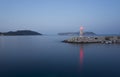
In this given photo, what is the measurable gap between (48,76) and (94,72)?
397cm

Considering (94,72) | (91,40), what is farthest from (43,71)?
(91,40)

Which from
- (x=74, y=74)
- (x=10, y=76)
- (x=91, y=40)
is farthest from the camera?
(x=91, y=40)

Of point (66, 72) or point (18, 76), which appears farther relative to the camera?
point (66, 72)

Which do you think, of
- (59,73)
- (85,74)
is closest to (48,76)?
(59,73)

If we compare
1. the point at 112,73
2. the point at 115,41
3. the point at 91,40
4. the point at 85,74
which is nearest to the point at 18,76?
the point at 85,74

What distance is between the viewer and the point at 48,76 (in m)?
12.4

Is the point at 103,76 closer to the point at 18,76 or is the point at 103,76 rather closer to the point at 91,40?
the point at 18,76

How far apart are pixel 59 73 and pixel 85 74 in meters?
2.12

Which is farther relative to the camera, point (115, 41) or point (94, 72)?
point (115, 41)

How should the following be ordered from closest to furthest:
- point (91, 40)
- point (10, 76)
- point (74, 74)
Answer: point (10, 76)
point (74, 74)
point (91, 40)

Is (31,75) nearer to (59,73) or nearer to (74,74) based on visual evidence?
(59,73)

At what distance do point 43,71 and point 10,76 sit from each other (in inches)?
112

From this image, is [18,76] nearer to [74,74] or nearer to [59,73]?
[59,73]

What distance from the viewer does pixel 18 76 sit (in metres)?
12.2
